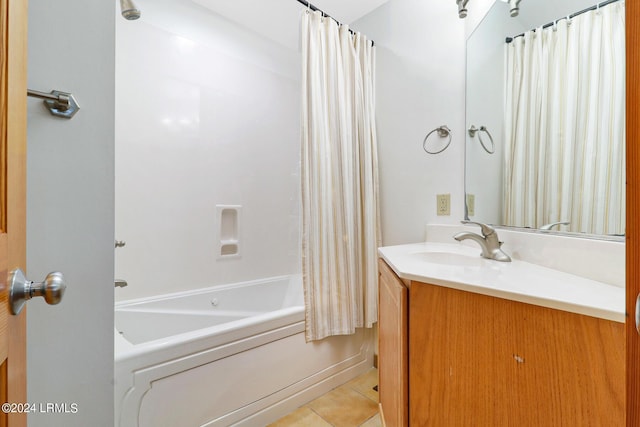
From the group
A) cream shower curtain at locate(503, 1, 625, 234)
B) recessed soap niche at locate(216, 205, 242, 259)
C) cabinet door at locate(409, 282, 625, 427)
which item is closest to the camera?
cabinet door at locate(409, 282, 625, 427)

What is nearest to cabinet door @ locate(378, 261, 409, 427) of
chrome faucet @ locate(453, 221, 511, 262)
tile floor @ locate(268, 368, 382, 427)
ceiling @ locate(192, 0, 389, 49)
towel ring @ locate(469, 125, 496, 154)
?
tile floor @ locate(268, 368, 382, 427)

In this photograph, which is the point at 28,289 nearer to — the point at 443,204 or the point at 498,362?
the point at 498,362

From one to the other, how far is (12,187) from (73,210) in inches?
13.7

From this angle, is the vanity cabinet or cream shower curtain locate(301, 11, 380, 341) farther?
cream shower curtain locate(301, 11, 380, 341)

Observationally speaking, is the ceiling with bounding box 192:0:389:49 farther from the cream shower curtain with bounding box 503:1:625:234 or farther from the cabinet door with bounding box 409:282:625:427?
the cabinet door with bounding box 409:282:625:427

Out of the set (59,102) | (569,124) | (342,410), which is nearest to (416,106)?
(569,124)

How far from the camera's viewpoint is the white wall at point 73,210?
2.25 feet

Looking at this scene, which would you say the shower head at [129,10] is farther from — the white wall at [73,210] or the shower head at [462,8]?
the shower head at [462,8]

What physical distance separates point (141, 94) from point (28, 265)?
1.52 m

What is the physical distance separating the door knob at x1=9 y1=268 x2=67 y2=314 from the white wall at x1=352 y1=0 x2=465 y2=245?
1.69 metres

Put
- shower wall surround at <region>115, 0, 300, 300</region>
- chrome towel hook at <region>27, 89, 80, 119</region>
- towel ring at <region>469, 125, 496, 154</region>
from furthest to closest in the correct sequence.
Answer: shower wall surround at <region>115, 0, 300, 300</region> → towel ring at <region>469, 125, 496, 154</region> → chrome towel hook at <region>27, 89, 80, 119</region>

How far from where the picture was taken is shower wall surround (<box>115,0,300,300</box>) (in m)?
1.79

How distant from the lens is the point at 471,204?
1560 millimetres

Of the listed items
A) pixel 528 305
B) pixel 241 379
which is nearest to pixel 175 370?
pixel 241 379
